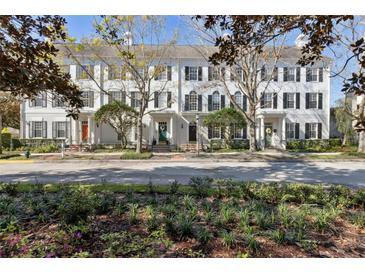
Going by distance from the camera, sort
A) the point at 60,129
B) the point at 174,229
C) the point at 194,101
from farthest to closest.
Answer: the point at 194,101, the point at 60,129, the point at 174,229

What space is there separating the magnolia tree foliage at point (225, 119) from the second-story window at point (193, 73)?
457 centimetres

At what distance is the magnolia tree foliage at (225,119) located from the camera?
22.9 meters

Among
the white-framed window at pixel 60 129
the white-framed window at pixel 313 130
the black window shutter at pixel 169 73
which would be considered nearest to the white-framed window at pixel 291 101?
the white-framed window at pixel 313 130

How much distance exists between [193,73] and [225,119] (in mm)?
6511

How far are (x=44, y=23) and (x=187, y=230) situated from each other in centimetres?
501

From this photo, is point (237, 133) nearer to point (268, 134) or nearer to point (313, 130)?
point (268, 134)

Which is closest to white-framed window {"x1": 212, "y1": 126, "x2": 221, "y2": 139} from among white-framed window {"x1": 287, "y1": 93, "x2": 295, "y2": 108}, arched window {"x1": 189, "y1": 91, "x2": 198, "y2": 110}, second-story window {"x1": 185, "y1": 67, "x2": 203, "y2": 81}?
arched window {"x1": 189, "y1": 91, "x2": 198, "y2": 110}

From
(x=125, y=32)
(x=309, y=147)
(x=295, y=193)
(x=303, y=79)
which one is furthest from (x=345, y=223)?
(x=303, y=79)

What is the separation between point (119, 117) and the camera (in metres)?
22.0

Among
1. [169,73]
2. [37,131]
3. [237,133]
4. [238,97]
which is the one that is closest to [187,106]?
[169,73]

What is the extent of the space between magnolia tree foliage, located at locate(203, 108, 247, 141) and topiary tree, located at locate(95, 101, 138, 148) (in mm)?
7274

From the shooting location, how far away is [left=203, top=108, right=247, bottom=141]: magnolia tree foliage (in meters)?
22.9

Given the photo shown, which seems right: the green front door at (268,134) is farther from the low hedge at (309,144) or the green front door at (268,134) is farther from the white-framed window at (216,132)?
the white-framed window at (216,132)

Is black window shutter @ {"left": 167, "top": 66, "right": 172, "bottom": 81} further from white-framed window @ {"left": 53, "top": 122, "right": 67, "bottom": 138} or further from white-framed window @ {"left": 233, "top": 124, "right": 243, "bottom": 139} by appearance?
white-framed window @ {"left": 53, "top": 122, "right": 67, "bottom": 138}
